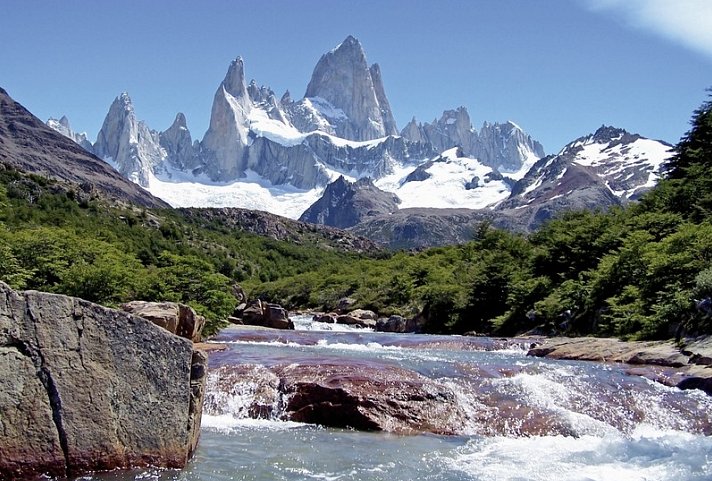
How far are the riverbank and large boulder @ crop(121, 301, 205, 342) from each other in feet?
51.1

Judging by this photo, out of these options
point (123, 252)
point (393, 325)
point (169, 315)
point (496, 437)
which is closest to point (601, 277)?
point (393, 325)

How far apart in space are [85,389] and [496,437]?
9.59 metres

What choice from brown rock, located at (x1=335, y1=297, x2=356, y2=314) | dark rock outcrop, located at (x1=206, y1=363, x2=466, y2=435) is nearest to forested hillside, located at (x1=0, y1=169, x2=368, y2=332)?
brown rock, located at (x1=335, y1=297, x2=356, y2=314)

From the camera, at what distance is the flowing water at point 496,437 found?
11828 millimetres

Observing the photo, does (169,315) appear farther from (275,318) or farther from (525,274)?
(525,274)

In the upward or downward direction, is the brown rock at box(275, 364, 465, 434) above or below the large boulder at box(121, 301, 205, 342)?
below

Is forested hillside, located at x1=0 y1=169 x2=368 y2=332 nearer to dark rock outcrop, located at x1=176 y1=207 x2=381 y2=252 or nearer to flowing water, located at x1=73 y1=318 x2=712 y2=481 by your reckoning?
dark rock outcrop, located at x1=176 y1=207 x2=381 y2=252

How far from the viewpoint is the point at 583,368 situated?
23125 millimetres

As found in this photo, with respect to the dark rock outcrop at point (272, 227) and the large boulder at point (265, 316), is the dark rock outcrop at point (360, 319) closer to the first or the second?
the large boulder at point (265, 316)

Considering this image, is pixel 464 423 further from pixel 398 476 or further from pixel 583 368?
pixel 583 368

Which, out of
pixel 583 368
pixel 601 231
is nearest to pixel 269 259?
pixel 601 231

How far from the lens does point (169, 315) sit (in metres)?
23.4

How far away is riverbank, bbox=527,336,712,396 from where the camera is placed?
2028 cm

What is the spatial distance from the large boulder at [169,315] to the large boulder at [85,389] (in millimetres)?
11653
